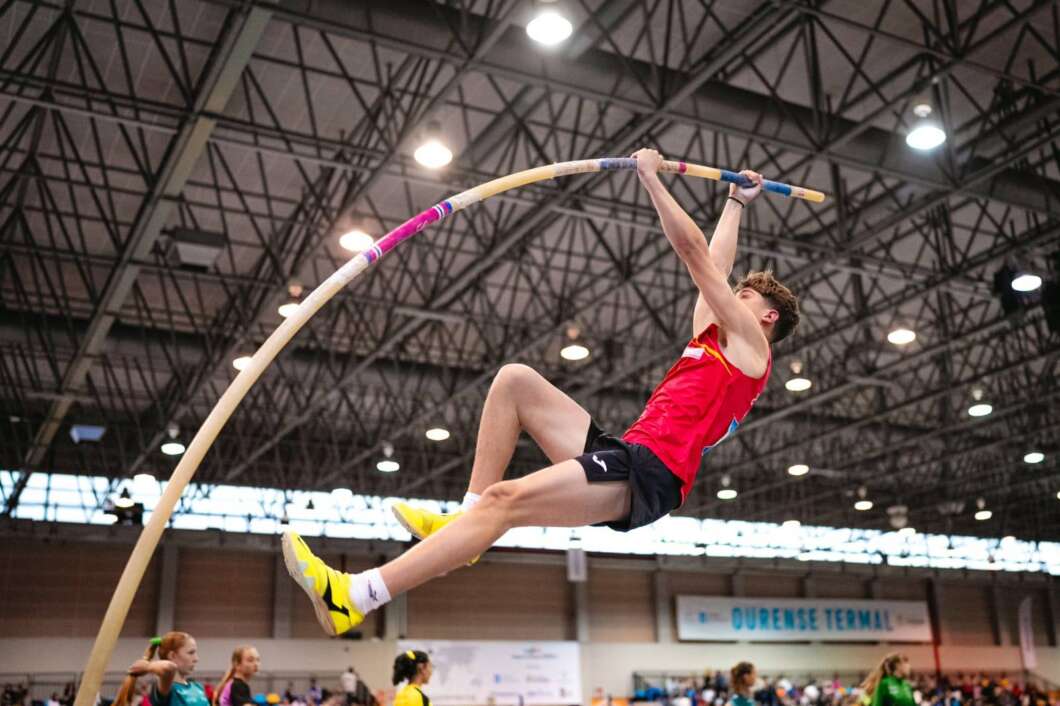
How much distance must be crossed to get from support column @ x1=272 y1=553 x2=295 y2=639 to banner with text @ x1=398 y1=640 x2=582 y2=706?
377 centimetres

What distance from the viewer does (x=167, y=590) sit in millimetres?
34531

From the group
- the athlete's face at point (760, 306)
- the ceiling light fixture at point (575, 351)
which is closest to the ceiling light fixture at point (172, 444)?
the ceiling light fixture at point (575, 351)

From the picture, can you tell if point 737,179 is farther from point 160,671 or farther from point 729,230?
point 160,671

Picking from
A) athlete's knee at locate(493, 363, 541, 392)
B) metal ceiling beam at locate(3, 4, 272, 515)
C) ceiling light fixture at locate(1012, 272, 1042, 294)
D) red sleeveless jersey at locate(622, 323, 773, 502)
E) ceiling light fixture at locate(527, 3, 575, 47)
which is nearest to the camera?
red sleeveless jersey at locate(622, 323, 773, 502)

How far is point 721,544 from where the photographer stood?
142 feet

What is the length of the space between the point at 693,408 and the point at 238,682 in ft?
18.7

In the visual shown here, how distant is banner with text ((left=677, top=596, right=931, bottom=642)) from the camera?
4247 centimetres

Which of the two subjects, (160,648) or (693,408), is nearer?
(693,408)

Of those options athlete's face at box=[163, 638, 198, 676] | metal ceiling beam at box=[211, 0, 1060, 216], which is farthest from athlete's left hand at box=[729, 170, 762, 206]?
metal ceiling beam at box=[211, 0, 1060, 216]

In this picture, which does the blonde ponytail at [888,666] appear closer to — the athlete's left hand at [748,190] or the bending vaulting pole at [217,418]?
the athlete's left hand at [748,190]

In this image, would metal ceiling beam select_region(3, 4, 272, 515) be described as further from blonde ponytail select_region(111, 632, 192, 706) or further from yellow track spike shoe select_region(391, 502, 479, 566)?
yellow track spike shoe select_region(391, 502, 479, 566)

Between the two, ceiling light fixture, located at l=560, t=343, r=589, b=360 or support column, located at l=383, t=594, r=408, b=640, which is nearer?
ceiling light fixture, located at l=560, t=343, r=589, b=360

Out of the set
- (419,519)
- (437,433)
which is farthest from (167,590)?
(419,519)

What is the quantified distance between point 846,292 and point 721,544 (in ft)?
69.1
